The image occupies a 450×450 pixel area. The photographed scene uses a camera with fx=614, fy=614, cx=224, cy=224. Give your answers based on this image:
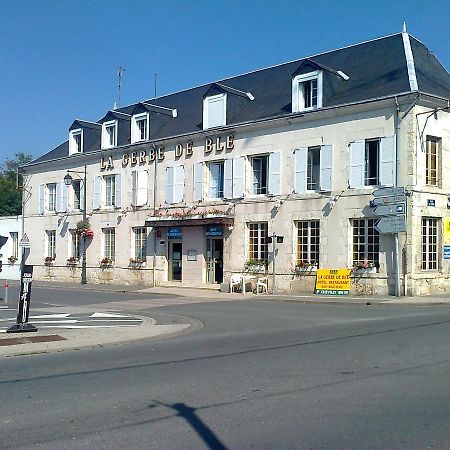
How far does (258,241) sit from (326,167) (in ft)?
16.1

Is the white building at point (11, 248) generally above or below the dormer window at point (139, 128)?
below

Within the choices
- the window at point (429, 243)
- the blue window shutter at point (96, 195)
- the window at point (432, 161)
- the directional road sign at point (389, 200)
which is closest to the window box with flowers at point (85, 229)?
the blue window shutter at point (96, 195)

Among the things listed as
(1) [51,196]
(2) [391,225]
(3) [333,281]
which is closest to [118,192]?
(1) [51,196]

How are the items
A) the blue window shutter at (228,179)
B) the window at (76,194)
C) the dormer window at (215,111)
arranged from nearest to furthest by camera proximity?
the blue window shutter at (228,179)
the dormer window at (215,111)
the window at (76,194)

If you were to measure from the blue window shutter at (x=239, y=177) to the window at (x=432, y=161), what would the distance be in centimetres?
824

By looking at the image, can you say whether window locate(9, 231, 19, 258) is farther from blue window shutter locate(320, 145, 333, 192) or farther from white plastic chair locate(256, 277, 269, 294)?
blue window shutter locate(320, 145, 333, 192)

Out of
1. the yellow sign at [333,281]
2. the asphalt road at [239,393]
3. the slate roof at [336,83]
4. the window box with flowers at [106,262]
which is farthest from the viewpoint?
the window box with flowers at [106,262]

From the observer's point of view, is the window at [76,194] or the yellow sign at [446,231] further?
the window at [76,194]

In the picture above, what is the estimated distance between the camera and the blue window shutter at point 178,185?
30859 mm

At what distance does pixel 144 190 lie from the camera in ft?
108

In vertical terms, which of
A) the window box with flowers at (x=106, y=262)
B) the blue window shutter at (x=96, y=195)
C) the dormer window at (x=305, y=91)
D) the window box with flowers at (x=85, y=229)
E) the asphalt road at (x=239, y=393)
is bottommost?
the asphalt road at (x=239, y=393)

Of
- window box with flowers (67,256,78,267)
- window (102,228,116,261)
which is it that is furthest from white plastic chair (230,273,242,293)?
window box with flowers (67,256,78,267)

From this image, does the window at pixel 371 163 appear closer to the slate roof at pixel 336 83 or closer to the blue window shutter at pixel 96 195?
the slate roof at pixel 336 83

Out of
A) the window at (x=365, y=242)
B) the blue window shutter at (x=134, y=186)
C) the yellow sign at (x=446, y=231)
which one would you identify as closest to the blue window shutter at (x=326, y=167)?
the window at (x=365, y=242)
